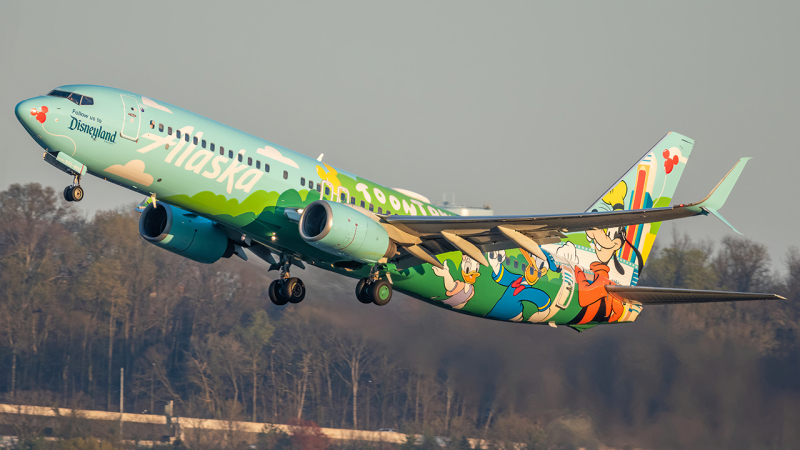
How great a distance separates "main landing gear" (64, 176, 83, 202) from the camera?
21.6 meters

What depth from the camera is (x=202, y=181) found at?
2283 cm

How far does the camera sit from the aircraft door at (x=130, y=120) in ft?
71.8

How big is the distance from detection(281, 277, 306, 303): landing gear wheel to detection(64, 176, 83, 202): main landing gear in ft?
25.9

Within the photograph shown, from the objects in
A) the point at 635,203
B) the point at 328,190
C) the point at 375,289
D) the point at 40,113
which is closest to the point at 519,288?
the point at 375,289

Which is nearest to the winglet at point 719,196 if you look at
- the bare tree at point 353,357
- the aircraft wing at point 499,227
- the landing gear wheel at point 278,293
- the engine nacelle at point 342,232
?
the aircraft wing at point 499,227

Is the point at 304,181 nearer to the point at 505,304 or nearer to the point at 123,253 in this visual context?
the point at 505,304

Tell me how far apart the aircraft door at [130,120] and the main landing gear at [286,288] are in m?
7.19

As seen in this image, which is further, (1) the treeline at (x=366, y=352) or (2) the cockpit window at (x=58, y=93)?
(1) the treeline at (x=366, y=352)

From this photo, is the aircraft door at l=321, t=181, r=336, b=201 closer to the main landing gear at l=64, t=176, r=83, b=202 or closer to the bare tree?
the main landing gear at l=64, t=176, r=83, b=202

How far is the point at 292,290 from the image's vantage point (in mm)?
27656

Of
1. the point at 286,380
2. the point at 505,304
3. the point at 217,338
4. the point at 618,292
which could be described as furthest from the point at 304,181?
the point at 217,338

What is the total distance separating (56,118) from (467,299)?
14330 mm

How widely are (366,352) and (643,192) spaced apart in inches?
689

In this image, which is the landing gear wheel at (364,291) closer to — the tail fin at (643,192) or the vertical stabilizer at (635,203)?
the vertical stabilizer at (635,203)
